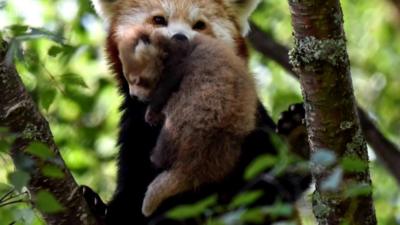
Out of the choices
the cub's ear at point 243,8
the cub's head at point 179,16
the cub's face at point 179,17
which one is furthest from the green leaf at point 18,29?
the cub's ear at point 243,8

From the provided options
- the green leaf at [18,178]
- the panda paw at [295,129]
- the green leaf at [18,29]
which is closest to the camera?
the green leaf at [18,178]

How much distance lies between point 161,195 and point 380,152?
302 cm

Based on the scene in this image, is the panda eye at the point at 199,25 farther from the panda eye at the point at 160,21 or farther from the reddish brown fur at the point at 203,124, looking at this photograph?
the reddish brown fur at the point at 203,124

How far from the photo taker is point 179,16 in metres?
5.24

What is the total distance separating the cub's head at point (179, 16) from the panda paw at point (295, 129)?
538 millimetres

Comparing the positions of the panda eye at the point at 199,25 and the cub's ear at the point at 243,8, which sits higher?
the panda eye at the point at 199,25

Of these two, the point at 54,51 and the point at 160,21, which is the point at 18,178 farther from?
the point at 160,21

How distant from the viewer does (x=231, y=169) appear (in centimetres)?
417

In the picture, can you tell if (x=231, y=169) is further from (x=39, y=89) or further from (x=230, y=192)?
(x=39, y=89)

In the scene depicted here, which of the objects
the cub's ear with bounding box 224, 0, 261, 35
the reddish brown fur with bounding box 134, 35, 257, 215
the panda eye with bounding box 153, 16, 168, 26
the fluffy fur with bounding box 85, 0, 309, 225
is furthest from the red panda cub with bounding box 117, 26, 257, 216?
the cub's ear with bounding box 224, 0, 261, 35

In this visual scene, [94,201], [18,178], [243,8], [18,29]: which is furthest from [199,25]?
[18,178]

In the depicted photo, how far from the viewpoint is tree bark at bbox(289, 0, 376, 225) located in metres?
3.67

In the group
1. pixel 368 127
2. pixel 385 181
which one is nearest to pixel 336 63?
pixel 368 127

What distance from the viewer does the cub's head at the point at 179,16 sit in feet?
17.1
